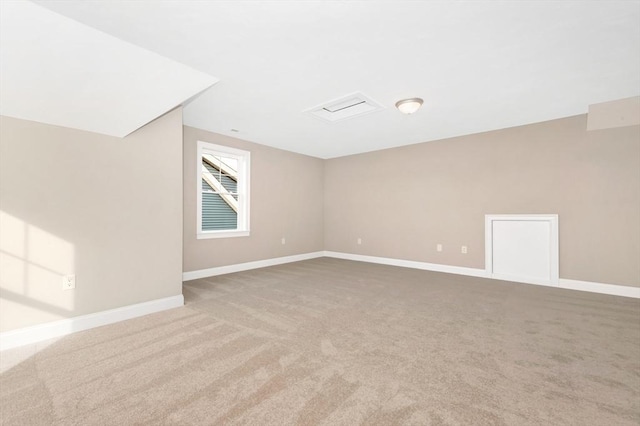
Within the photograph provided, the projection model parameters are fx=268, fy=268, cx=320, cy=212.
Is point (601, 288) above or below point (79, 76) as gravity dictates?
below

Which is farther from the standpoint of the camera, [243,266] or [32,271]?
[243,266]

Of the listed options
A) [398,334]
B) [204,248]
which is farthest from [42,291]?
[398,334]

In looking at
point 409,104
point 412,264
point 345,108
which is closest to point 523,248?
point 412,264

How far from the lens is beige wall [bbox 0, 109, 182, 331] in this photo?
2164mm

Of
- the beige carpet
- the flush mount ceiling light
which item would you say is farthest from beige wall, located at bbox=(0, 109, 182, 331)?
the flush mount ceiling light

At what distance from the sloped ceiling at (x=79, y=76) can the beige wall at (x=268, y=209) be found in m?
1.76

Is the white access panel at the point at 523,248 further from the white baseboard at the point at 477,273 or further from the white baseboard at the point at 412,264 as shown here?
the white baseboard at the point at 412,264

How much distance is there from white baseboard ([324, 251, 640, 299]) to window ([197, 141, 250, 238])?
8.18 feet

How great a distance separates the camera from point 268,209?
5410mm

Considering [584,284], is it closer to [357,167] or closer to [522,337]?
[522,337]

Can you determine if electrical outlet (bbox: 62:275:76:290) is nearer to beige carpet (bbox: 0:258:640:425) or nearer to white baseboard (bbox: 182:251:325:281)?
beige carpet (bbox: 0:258:640:425)

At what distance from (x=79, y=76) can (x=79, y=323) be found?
6.87ft

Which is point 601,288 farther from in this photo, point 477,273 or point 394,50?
point 394,50

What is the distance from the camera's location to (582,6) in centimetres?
176
